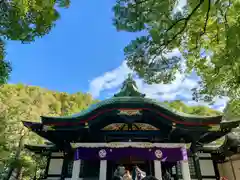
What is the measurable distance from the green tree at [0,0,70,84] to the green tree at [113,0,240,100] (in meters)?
2.57

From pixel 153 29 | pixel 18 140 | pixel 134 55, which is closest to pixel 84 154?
pixel 134 55

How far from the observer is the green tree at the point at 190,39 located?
636cm

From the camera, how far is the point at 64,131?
32.1ft

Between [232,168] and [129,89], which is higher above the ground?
[129,89]

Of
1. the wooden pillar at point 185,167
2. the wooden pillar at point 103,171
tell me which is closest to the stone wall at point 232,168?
the wooden pillar at point 185,167

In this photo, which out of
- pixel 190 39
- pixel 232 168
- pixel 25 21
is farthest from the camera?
pixel 232 168

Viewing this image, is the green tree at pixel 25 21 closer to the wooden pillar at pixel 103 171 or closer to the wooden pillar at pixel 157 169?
the wooden pillar at pixel 103 171

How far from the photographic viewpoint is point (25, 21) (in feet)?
16.9

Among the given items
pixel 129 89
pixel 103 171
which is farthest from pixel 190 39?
pixel 103 171

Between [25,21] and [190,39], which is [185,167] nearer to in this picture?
[190,39]

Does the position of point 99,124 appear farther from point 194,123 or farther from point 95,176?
point 194,123

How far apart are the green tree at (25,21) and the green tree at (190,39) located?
257 cm

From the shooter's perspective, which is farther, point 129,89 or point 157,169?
point 129,89

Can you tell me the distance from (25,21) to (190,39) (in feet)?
21.0
